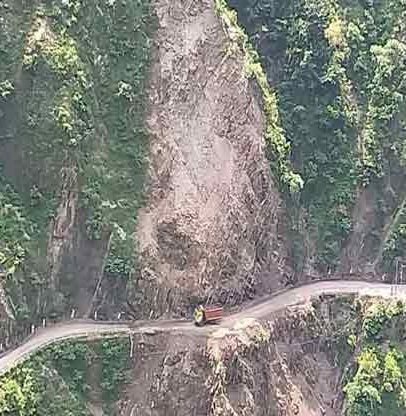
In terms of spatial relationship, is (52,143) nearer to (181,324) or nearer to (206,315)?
(181,324)

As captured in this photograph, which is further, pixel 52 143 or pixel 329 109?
pixel 329 109

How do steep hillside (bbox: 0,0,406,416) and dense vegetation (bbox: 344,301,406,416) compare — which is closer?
steep hillside (bbox: 0,0,406,416)

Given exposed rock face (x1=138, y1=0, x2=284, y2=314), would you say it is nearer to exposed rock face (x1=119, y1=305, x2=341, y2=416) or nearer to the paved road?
the paved road

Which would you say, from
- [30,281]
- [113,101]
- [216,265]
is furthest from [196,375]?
[113,101]

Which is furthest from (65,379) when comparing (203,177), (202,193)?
(203,177)

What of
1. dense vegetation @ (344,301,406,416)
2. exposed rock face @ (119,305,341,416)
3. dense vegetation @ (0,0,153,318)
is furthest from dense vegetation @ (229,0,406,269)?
dense vegetation @ (0,0,153,318)

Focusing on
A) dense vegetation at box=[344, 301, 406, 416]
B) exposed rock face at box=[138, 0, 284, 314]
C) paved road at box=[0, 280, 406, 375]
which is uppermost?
exposed rock face at box=[138, 0, 284, 314]

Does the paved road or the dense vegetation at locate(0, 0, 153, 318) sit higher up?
the dense vegetation at locate(0, 0, 153, 318)
